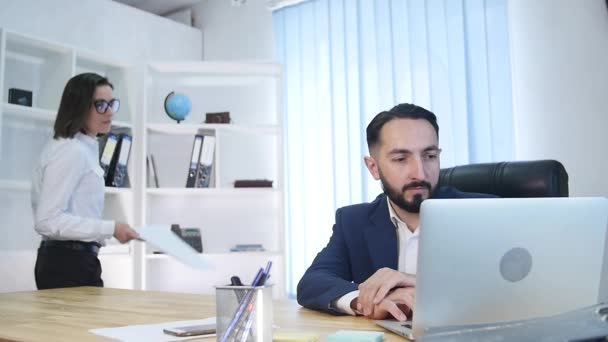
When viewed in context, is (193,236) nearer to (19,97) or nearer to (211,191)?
(211,191)

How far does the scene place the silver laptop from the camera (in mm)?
837

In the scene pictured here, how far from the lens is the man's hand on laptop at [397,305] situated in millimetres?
1083

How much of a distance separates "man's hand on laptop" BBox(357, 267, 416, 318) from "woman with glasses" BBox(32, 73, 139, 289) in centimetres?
119

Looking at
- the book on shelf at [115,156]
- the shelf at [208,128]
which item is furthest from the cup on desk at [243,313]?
the shelf at [208,128]

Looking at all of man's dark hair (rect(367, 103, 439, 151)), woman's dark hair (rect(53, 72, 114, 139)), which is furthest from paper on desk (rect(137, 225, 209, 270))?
woman's dark hair (rect(53, 72, 114, 139))

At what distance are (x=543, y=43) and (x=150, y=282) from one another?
2.80 m

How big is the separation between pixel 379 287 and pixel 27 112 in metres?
2.66

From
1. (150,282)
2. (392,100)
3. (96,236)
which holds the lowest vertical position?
(150,282)

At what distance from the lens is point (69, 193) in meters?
2.16

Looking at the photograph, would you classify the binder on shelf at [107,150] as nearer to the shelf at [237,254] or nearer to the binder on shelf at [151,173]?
the binder on shelf at [151,173]

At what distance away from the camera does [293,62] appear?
3.96 metres

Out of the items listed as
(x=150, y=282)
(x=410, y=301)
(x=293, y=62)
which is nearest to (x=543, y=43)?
(x=293, y=62)

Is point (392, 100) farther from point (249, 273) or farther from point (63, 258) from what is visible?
point (63, 258)

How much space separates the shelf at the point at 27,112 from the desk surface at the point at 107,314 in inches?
63.1
